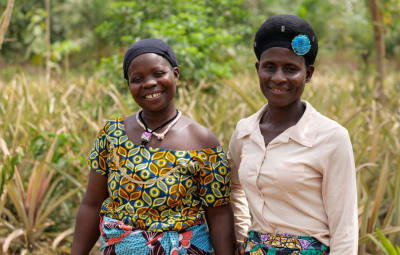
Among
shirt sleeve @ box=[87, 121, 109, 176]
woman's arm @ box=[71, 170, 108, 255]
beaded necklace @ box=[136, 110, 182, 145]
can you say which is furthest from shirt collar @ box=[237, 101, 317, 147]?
woman's arm @ box=[71, 170, 108, 255]

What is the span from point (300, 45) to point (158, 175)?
26.2 inches

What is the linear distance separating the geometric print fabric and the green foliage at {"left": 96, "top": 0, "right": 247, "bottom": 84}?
10.1 ft

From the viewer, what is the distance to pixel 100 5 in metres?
14.9

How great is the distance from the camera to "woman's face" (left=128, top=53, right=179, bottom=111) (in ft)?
5.81

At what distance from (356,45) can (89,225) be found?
264 inches

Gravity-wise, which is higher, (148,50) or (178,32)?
(178,32)

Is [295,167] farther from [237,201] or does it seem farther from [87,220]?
[87,220]

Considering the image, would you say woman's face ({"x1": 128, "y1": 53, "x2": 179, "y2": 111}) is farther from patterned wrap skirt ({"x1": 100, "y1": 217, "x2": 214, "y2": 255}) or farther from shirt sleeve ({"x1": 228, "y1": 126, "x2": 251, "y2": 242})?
patterned wrap skirt ({"x1": 100, "y1": 217, "x2": 214, "y2": 255})

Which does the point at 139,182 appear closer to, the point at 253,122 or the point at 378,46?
the point at 253,122

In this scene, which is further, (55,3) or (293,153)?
(55,3)

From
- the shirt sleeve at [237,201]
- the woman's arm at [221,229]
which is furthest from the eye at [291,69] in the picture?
the woman's arm at [221,229]

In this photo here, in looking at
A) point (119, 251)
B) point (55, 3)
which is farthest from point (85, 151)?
point (55, 3)

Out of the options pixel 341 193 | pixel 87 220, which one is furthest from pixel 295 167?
pixel 87 220

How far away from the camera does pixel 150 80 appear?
1.77 meters
